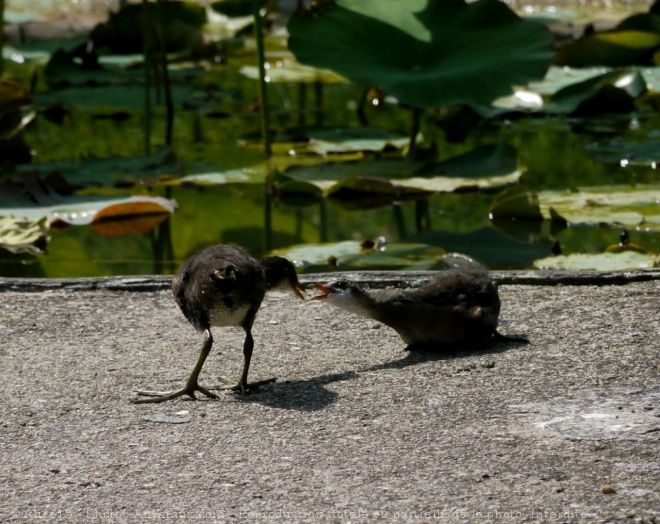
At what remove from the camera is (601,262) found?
6.32m

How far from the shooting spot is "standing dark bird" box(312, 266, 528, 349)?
4695 millimetres

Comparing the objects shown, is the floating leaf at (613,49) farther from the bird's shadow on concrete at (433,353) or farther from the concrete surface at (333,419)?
the bird's shadow on concrete at (433,353)

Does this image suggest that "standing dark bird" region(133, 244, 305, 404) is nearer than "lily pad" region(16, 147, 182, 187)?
Yes

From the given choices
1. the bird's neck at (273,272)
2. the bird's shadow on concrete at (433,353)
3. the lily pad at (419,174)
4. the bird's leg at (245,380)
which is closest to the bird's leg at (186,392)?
the bird's leg at (245,380)

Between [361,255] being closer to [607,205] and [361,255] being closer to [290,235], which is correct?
[290,235]

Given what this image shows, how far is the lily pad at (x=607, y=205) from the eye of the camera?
23.0 ft

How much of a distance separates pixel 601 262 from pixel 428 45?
3.13 metres

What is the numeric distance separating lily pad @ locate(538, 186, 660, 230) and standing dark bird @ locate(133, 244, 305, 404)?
10.5ft

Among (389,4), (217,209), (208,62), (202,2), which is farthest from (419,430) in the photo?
(202,2)

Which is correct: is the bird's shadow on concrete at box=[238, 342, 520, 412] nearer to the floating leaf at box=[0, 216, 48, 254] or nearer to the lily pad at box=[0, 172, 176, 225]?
the floating leaf at box=[0, 216, 48, 254]

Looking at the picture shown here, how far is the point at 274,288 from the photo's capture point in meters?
4.70

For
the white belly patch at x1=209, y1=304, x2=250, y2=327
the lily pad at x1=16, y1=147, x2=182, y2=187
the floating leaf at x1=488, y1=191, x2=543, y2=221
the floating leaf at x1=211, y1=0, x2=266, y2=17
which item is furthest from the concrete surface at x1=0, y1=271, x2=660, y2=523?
the floating leaf at x1=211, y1=0, x2=266, y2=17

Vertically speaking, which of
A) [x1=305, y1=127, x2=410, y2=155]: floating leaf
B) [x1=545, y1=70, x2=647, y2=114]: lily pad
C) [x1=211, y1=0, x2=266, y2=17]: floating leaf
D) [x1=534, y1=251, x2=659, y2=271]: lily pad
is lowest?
[x1=534, y1=251, x2=659, y2=271]: lily pad

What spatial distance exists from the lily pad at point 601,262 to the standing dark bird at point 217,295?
2400 millimetres
